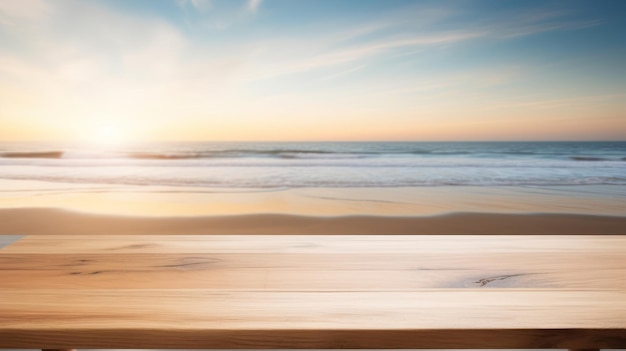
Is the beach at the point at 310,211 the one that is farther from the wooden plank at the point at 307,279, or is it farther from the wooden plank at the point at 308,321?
the wooden plank at the point at 308,321

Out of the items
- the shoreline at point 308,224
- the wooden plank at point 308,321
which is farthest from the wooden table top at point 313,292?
the shoreline at point 308,224

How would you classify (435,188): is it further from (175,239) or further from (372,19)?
(175,239)

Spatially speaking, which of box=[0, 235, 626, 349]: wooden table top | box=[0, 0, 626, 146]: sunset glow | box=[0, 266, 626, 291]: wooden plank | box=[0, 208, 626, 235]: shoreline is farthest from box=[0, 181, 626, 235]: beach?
box=[0, 0, 626, 146]: sunset glow

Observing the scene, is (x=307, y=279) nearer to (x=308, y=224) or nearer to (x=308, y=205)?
(x=308, y=224)

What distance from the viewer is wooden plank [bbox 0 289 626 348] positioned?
50 centimetres

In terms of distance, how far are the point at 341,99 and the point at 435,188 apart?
127 inches

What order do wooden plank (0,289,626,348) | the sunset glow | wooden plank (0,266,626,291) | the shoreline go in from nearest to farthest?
wooden plank (0,289,626,348)
wooden plank (0,266,626,291)
the shoreline
the sunset glow

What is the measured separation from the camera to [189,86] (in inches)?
239

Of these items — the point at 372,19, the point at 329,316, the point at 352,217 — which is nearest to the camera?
the point at 329,316

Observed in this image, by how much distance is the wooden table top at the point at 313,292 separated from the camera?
1.65 ft

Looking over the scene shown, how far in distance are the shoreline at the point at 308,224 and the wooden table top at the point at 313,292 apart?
1.42 m

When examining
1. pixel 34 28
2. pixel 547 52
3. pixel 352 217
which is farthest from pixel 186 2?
pixel 547 52

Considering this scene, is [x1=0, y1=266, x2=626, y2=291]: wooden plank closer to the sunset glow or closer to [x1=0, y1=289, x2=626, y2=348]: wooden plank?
[x1=0, y1=289, x2=626, y2=348]: wooden plank

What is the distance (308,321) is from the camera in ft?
1.70
